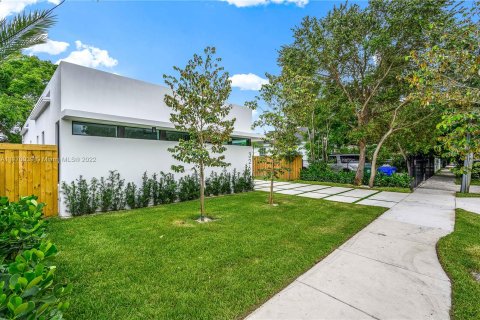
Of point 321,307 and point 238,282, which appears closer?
point 321,307

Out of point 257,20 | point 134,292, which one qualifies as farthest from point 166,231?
point 257,20

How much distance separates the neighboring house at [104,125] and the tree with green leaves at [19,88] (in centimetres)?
838

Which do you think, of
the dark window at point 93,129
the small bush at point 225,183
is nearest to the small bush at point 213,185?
the small bush at point 225,183

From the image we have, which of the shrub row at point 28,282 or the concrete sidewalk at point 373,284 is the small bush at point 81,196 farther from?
the concrete sidewalk at point 373,284

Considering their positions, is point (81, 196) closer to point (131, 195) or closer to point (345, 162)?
point (131, 195)

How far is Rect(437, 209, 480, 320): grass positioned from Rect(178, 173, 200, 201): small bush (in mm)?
6792

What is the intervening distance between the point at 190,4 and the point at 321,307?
890 cm

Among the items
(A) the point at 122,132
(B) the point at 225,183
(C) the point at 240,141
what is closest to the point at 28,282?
(A) the point at 122,132

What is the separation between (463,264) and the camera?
11.2ft

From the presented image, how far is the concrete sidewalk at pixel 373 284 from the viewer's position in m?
2.35

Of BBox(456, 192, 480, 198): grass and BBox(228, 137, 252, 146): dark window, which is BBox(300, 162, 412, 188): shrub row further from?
BBox(228, 137, 252, 146): dark window

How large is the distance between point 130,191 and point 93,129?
2053 mm

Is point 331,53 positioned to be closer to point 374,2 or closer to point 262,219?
point 374,2

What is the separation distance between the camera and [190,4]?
7.49m
